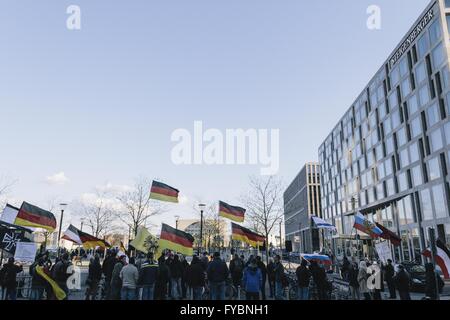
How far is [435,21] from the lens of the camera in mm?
38250

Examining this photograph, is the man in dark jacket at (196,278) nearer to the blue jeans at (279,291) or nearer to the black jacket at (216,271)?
the black jacket at (216,271)

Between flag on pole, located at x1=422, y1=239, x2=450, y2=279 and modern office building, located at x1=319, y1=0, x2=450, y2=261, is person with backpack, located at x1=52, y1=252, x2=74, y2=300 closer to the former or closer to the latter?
flag on pole, located at x1=422, y1=239, x2=450, y2=279

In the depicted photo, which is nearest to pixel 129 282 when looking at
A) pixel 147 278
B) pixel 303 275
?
pixel 147 278

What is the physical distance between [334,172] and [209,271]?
217 ft

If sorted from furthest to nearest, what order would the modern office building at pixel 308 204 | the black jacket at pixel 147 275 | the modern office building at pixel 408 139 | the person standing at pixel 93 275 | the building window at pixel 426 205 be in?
the modern office building at pixel 308 204, the building window at pixel 426 205, the modern office building at pixel 408 139, the person standing at pixel 93 275, the black jacket at pixel 147 275

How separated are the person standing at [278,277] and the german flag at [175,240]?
3.87m

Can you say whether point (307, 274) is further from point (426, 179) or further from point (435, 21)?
point (435, 21)

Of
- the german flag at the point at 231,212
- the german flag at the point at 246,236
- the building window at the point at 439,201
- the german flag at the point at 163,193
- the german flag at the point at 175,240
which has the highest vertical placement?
the building window at the point at 439,201

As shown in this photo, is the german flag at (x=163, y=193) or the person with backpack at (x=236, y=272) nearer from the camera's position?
the person with backpack at (x=236, y=272)

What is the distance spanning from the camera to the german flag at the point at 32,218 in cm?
1597

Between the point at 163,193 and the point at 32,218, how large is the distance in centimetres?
601

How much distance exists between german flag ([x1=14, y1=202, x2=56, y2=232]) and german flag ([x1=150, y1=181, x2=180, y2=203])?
4.92 m

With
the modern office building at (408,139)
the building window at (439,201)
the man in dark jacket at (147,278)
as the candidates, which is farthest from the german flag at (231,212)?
the building window at (439,201)

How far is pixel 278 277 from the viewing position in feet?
51.8
